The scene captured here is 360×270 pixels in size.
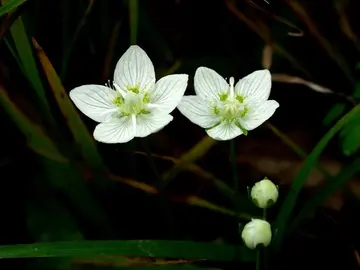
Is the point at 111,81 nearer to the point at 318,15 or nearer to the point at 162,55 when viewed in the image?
the point at 162,55

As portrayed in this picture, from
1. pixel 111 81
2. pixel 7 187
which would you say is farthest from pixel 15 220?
pixel 111 81

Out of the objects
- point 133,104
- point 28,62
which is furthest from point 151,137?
point 28,62


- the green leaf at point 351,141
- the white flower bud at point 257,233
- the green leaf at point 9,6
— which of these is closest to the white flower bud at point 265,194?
the white flower bud at point 257,233

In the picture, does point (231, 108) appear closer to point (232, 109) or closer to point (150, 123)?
point (232, 109)

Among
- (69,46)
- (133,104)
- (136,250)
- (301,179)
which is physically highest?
(69,46)

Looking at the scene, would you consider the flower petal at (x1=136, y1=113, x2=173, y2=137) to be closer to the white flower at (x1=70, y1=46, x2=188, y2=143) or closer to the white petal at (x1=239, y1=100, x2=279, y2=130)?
the white flower at (x1=70, y1=46, x2=188, y2=143)

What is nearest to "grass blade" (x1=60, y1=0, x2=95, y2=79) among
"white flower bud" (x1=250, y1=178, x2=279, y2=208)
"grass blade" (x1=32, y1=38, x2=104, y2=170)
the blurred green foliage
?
the blurred green foliage

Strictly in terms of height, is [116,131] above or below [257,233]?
above
